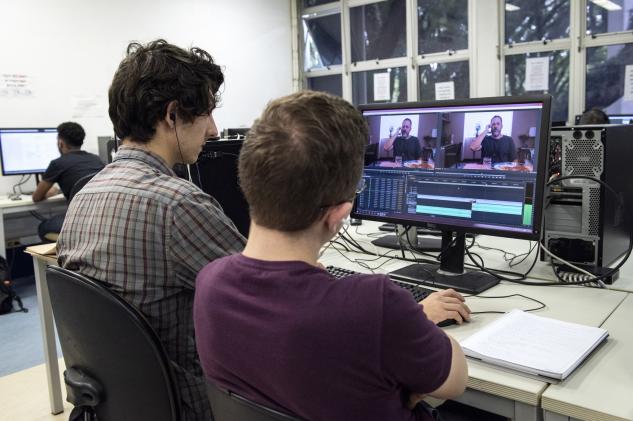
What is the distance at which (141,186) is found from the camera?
1.12 metres

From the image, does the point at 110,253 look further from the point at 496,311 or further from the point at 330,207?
the point at 496,311

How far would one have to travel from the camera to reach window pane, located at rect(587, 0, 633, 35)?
14.6 feet

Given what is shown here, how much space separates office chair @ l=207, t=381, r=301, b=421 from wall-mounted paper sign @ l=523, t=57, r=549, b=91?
4.84 meters

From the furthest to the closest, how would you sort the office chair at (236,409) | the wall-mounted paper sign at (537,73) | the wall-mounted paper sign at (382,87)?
the wall-mounted paper sign at (382,87)
the wall-mounted paper sign at (537,73)
the office chair at (236,409)

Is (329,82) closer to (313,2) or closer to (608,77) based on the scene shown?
(313,2)

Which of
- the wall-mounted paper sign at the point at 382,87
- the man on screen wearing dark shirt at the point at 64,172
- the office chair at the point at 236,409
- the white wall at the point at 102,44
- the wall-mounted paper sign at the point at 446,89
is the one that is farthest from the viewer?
the wall-mounted paper sign at the point at 382,87

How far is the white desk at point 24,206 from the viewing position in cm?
361

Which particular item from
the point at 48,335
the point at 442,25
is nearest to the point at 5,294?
the point at 48,335

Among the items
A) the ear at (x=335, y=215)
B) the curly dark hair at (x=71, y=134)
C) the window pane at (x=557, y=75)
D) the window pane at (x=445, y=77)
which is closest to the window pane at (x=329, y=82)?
the window pane at (x=445, y=77)

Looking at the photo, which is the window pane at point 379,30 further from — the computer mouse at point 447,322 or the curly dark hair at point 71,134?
the computer mouse at point 447,322

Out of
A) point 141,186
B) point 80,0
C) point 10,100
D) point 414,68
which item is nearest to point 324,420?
point 141,186

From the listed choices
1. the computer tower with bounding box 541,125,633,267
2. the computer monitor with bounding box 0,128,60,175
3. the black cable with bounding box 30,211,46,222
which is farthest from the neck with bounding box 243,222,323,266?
the black cable with bounding box 30,211,46,222

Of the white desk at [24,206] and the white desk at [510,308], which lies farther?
the white desk at [24,206]

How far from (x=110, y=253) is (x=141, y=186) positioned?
0.49 ft
